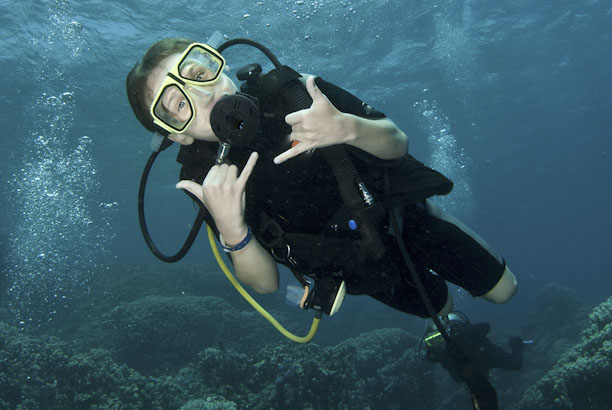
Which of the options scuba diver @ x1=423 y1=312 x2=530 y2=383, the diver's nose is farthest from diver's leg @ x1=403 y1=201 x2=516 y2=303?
scuba diver @ x1=423 y1=312 x2=530 y2=383

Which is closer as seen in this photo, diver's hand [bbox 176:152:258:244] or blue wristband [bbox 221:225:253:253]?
diver's hand [bbox 176:152:258:244]

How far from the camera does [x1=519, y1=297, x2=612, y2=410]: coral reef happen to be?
5.93 m

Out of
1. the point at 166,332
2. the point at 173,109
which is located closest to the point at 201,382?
the point at 166,332

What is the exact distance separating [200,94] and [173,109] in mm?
222

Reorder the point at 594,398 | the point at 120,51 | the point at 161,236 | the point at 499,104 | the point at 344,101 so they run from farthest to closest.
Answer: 1. the point at 161,236
2. the point at 499,104
3. the point at 120,51
4. the point at 594,398
5. the point at 344,101

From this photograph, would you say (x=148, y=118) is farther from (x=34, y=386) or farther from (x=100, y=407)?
(x=34, y=386)

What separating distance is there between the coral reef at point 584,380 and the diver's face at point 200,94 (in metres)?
7.27

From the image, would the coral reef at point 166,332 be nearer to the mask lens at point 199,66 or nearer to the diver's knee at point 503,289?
the diver's knee at point 503,289

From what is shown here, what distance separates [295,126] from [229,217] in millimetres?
776

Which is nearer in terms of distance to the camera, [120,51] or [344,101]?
[344,101]

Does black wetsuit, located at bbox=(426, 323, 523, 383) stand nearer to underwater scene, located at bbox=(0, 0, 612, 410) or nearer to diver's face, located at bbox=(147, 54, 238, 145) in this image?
underwater scene, located at bbox=(0, 0, 612, 410)

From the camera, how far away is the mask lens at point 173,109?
2359 millimetres

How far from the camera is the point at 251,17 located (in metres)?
15.1

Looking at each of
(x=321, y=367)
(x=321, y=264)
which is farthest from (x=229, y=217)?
(x=321, y=367)
